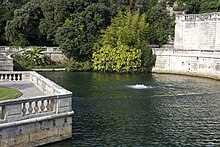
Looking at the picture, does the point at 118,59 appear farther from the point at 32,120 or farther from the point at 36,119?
the point at 32,120

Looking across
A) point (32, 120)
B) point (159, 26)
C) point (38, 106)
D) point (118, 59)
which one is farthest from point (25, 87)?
point (159, 26)

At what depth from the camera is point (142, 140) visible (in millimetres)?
16953

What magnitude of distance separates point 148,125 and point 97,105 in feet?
18.9

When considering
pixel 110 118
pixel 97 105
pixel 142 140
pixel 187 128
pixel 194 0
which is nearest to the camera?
pixel 142 140

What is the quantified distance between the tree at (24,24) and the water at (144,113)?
18759 mm

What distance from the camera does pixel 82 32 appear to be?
49.4m

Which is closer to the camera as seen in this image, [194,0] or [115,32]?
[115,32]

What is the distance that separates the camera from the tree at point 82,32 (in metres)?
49.1

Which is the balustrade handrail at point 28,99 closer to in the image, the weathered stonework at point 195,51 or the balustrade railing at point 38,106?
the balustrade railing at point 38,106

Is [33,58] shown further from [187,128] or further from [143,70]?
[187,128]

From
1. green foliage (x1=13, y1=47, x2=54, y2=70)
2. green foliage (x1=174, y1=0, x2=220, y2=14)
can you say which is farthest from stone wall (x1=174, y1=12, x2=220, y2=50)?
green foliage (x1=174, y1=0, x2=220, y2=14)

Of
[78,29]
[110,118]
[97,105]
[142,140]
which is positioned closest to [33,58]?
[78,29]

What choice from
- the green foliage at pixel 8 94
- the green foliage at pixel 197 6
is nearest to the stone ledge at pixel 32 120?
the green foliage at pixel 8 94

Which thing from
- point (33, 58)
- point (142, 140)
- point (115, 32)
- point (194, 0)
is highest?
point (194, 0)
